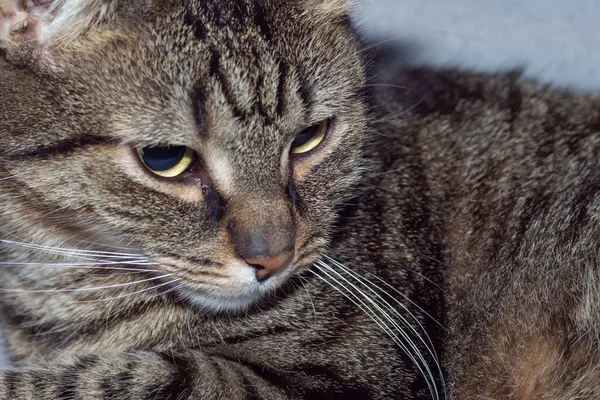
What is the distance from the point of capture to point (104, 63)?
54.3 inches

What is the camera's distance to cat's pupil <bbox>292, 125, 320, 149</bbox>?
58.8 inches

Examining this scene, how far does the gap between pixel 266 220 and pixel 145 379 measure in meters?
0.35

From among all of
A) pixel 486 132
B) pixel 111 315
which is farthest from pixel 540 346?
pixel 111 315

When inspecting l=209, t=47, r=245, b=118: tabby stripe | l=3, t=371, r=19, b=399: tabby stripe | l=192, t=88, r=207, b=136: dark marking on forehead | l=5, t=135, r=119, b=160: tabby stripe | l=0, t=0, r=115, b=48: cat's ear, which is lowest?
l=3, t=371, r=19, b=399: tabby stripe

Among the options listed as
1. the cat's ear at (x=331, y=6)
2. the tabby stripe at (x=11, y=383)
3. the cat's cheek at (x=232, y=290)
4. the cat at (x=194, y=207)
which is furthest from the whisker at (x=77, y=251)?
the cat's ear at (x=331, y=6)

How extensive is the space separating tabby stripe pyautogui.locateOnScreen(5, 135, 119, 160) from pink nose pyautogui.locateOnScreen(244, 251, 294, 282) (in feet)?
0.98

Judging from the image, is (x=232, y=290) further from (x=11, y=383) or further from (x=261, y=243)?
(x=11, y=383)

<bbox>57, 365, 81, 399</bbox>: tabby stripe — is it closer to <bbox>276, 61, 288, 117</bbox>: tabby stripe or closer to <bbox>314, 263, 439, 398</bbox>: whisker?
<bbox>314, 263, 439, 398</bbox>: whisker

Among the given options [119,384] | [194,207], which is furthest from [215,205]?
[119,384]

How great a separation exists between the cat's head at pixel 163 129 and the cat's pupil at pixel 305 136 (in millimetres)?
56

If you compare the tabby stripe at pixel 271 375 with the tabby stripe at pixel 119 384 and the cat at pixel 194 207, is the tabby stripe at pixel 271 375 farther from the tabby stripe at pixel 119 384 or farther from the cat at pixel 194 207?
the tabby stripe at pixel 119 384

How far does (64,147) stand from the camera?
1.36 meters

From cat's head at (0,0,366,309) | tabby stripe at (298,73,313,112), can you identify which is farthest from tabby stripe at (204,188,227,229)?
tabby stripe at (298,73,313,112)

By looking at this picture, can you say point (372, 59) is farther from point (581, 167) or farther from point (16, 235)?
point (16, 235)
